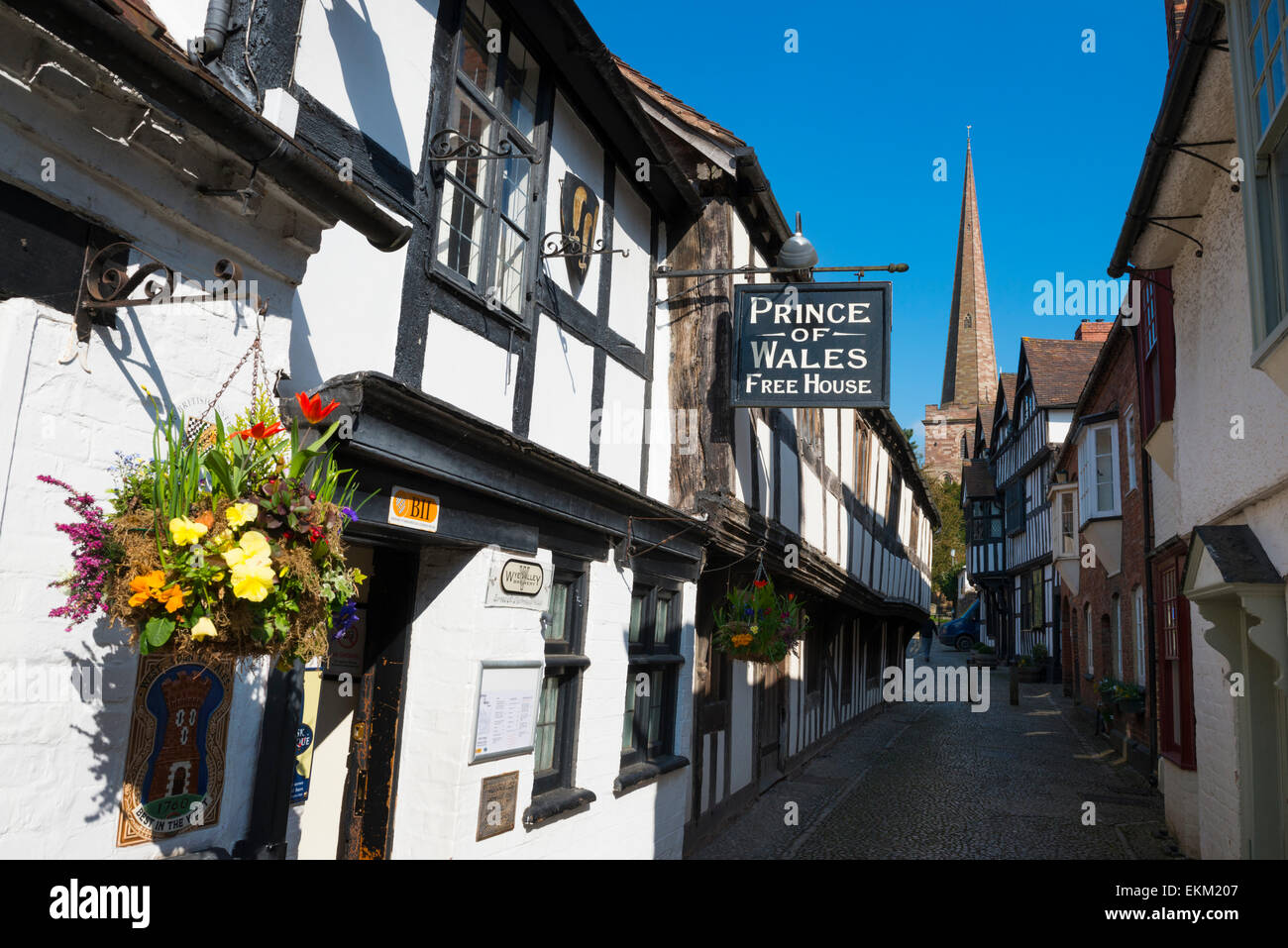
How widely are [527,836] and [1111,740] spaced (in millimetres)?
14032

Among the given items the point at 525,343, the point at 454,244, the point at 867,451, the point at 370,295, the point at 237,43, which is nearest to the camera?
the point at 237,43

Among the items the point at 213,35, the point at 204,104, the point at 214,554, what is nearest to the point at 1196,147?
the point at 213,35

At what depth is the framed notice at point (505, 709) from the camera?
5.11 m

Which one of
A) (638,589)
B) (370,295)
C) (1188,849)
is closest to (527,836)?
(638,589)

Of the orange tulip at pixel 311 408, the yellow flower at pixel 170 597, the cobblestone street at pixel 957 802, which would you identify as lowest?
the cobblestone street at pixel 957 802

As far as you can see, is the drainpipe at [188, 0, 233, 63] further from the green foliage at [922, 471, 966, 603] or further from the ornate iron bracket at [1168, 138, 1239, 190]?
the green foliage at [922, 471, 966, 603]

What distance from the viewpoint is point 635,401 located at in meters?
7.77

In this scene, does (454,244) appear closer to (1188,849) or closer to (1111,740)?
(1188,849)

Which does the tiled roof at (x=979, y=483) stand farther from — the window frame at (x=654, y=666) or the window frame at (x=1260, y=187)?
the window frame at (x=1260, y=187)

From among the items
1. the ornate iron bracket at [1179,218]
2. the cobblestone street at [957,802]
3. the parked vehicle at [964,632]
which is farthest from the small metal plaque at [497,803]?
the parked vehicle at [964,632]

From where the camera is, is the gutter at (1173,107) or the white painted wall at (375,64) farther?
the gutter at (1173,107)

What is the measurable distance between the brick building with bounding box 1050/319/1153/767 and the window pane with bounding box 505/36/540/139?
9.82m

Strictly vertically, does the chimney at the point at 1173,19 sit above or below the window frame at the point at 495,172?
above

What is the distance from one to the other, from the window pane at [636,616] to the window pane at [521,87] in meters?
3.61
